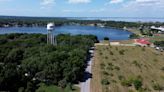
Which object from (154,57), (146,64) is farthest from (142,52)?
(146,64)

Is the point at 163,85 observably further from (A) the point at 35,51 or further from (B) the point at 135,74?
(A) the point at 35,51

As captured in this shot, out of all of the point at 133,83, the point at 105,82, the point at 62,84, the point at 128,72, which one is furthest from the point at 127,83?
the point at 62,84

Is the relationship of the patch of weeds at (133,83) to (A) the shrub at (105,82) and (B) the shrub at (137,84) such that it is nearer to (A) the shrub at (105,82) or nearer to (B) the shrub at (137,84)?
(B) the shrub at (137,84)

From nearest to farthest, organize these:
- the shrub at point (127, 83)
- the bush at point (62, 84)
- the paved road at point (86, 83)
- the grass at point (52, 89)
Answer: the grass at point (52, 89) < the bush at point (62, 84) < the paved road at point (86, 83) < the shrub at point (127, 83)

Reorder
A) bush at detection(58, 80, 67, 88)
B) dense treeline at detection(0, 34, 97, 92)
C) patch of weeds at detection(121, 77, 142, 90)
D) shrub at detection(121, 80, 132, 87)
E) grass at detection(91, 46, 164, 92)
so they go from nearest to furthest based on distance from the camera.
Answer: dense treeline at detection(0, 34, 97, 92) → bush at detection(58, 80, 67, 88) → patch of weeds at detection(121, 77, 142, 90) → grass at detection(91, 46, 164, 92) → shrub at detection(121, 80, 132, 87)

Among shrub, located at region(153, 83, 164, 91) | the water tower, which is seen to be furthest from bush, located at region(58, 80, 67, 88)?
the water tower

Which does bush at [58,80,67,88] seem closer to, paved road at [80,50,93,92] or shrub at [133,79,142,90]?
paved road at [80,50,93,92]

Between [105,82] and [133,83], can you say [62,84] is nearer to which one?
[105,82]

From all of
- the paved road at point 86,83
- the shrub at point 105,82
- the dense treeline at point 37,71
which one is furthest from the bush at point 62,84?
the shrub at point 105,82
